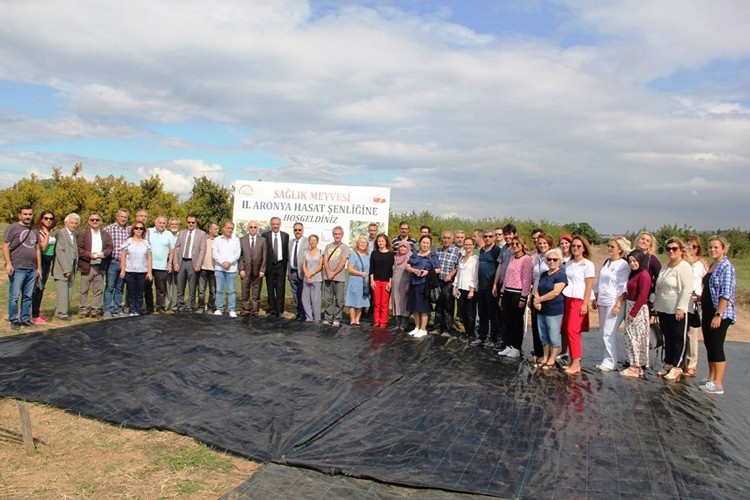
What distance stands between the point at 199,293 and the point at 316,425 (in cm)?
535

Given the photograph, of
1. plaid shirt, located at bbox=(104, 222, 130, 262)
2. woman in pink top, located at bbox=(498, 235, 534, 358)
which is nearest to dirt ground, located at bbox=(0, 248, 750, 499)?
woman in pink top, located at bbox=(498, 235, 534, 358)

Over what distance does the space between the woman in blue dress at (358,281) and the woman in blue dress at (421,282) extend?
74 centimetres

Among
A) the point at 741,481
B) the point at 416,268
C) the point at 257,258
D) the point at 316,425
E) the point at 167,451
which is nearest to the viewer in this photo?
the point at 741,481

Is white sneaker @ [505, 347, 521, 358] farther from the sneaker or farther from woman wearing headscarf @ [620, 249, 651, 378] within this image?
the sneaker

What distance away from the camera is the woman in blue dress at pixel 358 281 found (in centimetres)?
812

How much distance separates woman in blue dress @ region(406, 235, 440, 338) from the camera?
7.61m

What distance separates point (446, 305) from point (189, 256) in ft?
13.1

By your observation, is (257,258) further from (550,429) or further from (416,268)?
(550,429)

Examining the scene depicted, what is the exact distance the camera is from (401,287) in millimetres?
8016

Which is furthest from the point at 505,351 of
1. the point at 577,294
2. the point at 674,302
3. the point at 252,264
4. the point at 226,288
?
the point at 226,288

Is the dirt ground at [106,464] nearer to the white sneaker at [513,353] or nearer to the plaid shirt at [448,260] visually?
the white sneaker at [513,353]

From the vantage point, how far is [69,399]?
14.8ft

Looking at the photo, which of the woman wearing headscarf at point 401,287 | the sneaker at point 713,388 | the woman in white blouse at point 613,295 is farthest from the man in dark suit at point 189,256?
the sneaker at point 713,388

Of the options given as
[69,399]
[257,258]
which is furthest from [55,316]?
[69,399]
